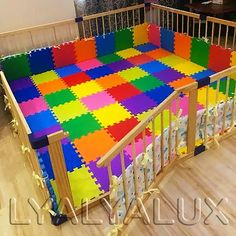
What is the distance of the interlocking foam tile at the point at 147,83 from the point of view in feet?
8.65

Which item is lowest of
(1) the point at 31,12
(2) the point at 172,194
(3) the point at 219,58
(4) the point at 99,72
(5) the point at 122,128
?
(2) the point at 172,194

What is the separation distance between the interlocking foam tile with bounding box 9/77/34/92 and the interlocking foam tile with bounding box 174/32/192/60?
62.3 inches

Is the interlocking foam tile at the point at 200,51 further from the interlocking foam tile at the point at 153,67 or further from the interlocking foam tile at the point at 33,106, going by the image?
the interlocking foam tile at the point at 33,106

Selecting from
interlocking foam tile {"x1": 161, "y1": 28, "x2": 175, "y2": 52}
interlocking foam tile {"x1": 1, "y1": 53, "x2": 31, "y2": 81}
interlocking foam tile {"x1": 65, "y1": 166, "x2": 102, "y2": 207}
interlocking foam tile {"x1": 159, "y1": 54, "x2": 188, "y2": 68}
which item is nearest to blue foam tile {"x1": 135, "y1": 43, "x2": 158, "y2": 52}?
interlocking foam tile {"x1": 161, "y1": 28, "x2": 175, "y2": 52}

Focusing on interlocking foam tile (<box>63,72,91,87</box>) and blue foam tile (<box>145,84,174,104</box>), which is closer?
blue foam tile (<box>145,84,174,104</box>)

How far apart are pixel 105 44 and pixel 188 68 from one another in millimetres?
977

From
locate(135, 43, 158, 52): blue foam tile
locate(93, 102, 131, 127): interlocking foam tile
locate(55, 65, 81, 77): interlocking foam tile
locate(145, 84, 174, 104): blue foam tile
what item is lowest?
locate(93, 102, 131, 127): interlocking foam tile

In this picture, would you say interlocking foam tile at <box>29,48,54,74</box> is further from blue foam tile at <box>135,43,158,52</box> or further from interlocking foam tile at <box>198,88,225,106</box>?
interlocking foam tile at <box>198,88,225,106</box>

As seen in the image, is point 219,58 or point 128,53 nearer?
point 219,58

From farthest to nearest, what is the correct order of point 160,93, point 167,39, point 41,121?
point 167,39 → point 160,93 → point 41,121

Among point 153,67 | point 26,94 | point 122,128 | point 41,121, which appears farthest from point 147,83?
point 26,94

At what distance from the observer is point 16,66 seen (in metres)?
2.82

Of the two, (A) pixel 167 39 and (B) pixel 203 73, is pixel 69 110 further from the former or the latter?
(A) pixel 167 39

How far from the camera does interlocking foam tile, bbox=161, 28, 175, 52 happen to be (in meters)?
3.10
